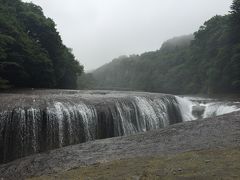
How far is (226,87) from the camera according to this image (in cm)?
5047

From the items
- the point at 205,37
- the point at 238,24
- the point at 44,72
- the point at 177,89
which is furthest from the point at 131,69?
the point at 44,72

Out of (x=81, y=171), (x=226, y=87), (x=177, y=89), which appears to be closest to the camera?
(x=81, y=171)

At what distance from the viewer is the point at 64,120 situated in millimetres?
20359

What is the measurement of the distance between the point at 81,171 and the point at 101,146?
4.61 metres

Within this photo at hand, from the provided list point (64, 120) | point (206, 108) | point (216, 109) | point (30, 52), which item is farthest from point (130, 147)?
point (30, 52)

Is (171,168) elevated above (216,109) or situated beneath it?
situated beneath

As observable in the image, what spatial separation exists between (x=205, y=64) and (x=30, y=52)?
34880 mm

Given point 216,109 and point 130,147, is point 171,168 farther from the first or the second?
point 216,109

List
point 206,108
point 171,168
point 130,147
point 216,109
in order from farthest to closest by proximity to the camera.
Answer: point 206,108 < point 216,109 < point 130,147 < point 171,168

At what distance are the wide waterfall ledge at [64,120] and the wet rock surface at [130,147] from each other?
6.71ft

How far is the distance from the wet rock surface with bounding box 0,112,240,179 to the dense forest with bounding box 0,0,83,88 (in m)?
15.2

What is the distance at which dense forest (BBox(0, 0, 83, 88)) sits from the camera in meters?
33.8

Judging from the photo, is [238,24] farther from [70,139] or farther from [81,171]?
[81,171]

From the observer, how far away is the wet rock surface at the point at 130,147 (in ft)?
46.3
